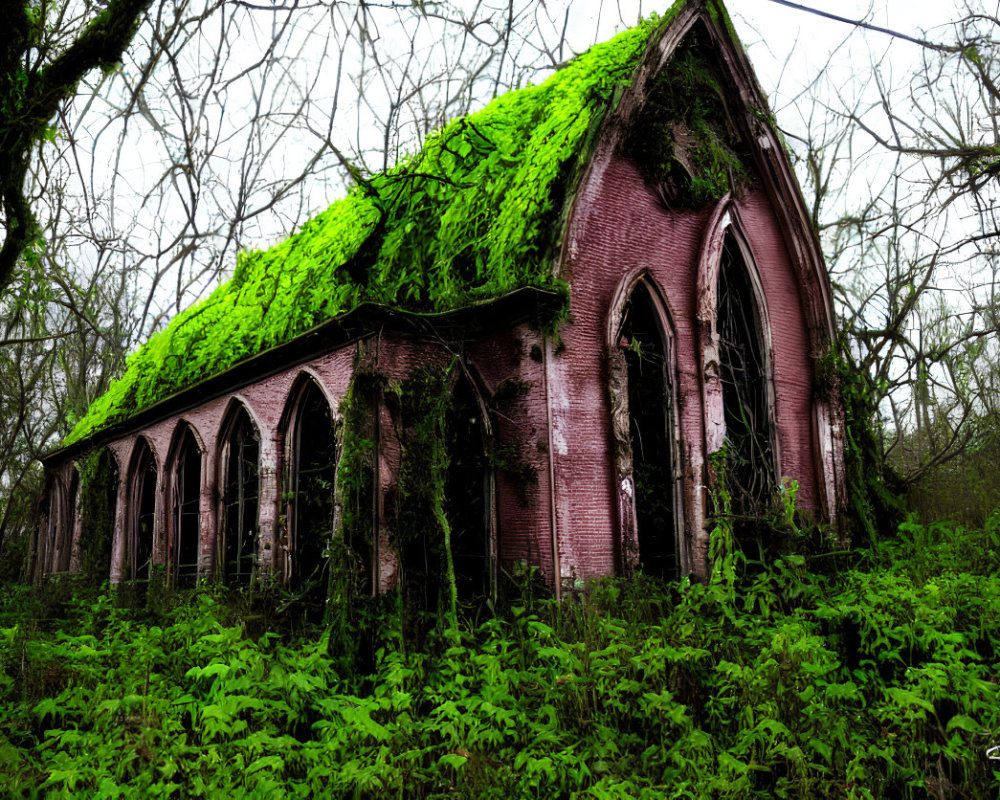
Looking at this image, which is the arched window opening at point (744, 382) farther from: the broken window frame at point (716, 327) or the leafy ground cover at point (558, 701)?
the leafy ground cover at point (558, 701)

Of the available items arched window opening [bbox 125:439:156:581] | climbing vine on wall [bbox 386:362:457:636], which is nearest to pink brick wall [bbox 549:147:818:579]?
climbing vine on wall [bbox 386:362:457:636]

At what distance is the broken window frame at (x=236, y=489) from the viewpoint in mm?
10398

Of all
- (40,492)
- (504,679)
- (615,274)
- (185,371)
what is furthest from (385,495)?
(40,492)

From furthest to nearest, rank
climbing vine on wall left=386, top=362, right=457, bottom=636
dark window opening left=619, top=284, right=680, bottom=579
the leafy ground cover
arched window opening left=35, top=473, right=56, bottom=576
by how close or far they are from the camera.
A: arched window opening left=35, top=473, right=56, bottom=576 → dark window opening left=619, top=284, right=680, bottom=579 → climbing vine on wall left=386, top=362, right=457, bottom=636 → the leafy ground cover

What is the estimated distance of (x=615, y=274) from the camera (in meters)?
8.27

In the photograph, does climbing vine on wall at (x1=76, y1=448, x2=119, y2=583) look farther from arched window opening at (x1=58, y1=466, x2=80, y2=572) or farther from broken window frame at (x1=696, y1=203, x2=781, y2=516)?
broken window frame at (x1=696, y1=203, x2=781, y2=516)

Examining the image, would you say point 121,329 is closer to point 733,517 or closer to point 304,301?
point 304,301

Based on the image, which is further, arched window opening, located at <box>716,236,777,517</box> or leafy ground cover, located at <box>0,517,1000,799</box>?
arched window opening, located at <box>716,236,777,517</box>

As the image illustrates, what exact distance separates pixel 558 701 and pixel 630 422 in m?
3.72

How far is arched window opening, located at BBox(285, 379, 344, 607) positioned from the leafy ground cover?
1.39 metres

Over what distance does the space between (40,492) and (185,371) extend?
9764mm

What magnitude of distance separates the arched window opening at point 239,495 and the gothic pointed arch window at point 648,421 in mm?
5110

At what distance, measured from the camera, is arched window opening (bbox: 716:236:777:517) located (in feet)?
29.8

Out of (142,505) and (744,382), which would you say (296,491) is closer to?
(744,382)
